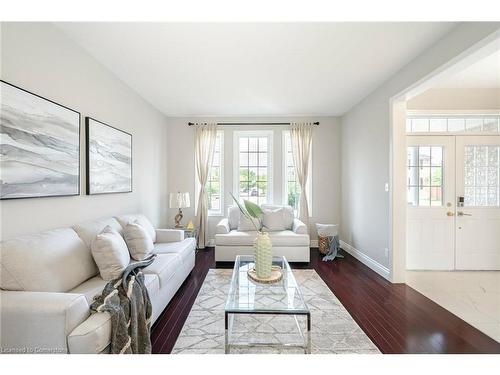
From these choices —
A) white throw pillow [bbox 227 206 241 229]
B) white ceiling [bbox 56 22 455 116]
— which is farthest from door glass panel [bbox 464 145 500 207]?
white throw pillow [bbox 227 206 241 229]

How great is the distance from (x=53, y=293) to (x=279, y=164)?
154 inches

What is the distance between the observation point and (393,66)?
2.64m

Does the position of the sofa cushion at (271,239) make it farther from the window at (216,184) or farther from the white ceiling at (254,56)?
the white ceiling at (254,56)

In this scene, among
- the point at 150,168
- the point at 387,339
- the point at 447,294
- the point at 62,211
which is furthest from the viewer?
the point at 150,168

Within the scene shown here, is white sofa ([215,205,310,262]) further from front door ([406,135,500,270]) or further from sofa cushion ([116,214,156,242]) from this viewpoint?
front door ([406,135,500,270])

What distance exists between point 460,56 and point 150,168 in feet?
13.4

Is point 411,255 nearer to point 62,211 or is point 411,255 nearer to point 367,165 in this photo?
point 367,165

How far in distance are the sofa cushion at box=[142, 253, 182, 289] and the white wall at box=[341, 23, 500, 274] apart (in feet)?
8.70

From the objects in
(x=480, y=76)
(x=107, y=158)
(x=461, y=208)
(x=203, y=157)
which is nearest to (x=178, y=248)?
(x=107, y=158)

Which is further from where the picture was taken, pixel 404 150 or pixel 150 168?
pixel 150 168

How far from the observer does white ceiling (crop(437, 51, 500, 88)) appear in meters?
2.64

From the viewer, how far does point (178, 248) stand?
9.16ft
